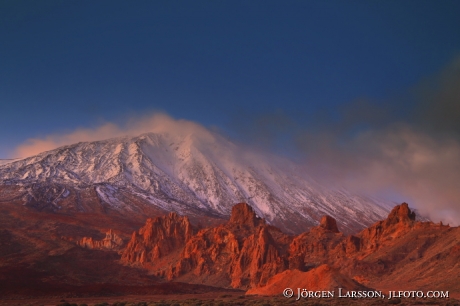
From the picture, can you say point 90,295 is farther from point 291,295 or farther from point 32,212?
point 32,212

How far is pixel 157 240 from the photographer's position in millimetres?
122188

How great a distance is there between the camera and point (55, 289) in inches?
2906

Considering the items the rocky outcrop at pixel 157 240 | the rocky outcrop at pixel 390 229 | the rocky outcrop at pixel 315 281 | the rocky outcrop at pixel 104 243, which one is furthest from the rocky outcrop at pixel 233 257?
the rocky outcrop at pixel 104 243

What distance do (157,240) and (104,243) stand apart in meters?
23.9

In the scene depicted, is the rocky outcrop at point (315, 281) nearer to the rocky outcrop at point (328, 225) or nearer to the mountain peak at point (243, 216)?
the rocky outcrop at point (328, 225)

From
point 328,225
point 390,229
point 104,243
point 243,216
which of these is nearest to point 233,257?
point 243,216

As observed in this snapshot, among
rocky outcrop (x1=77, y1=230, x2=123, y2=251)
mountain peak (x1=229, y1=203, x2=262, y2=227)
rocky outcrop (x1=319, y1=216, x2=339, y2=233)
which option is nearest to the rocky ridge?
mountain peak (x1=229, y1=203, x2=262, y2=227)

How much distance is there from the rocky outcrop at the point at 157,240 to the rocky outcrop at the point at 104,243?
524 inches

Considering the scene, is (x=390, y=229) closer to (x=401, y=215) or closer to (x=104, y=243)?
(x=401, y=215)

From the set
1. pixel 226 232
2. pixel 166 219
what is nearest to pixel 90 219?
pixel 166 219

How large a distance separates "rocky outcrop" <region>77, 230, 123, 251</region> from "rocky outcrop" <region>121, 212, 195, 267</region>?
43.7 ft

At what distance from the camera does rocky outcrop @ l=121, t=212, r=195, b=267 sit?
388 feet

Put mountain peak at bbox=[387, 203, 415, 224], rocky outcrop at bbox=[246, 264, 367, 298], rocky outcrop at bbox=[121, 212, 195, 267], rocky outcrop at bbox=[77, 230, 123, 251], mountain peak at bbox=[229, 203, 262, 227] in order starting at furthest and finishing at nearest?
1. rocky outcrop at bbox=[77, 230, 123, 251]
2. rocky outcrop at bbox=[121, 212, 195, 267]
3. mountain peak at bbox=[229, 203, 262, 227]
4. mountain peak at bbox=[387, 203, 415, 224]
5. rocky outcrop at bbox=[246, 264, 367, 298]

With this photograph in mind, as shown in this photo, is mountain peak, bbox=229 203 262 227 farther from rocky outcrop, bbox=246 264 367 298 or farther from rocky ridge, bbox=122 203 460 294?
rocky outcrop, bbox=246 264 367 298
